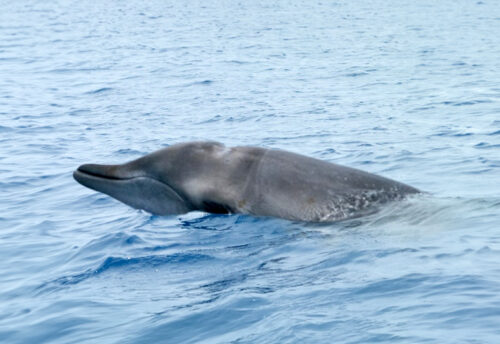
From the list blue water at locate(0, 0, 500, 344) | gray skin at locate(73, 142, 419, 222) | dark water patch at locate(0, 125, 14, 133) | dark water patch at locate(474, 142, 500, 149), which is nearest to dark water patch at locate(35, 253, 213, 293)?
blue water at locate(0, 0, 500, 344)

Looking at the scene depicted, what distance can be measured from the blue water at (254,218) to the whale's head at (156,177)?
380 millimetres

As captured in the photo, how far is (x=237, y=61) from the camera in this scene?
3472 centimetres

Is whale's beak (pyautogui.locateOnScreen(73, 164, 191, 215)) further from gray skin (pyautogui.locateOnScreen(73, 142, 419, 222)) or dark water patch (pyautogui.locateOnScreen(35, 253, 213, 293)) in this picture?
dark water patch (pyautogui.locateOnScreen(35, 253, 213, 293))

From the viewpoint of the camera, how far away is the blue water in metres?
8.27

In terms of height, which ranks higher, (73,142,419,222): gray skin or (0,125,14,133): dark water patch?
(73,142,419,222): gray skin

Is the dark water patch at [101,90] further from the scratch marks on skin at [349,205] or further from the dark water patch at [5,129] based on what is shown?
the scratch marks on skin at [349,205]

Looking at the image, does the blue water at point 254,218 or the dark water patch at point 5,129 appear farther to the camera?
the dark water patch at point 5,129

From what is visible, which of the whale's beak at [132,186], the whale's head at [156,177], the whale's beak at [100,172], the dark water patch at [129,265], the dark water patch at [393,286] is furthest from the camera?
the whale's beak at [100,172]

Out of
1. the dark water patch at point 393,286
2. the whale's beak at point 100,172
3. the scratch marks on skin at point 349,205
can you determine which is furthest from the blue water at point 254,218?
the whale's beak at point 100,172

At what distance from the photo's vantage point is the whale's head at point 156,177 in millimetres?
10922

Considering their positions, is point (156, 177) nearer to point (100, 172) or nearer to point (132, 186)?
point (132, 186)

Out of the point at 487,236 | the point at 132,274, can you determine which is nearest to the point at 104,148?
the point at 132,274

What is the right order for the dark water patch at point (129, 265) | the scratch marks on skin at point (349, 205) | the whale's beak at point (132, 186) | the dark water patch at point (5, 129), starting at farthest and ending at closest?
the dark water patch at point (5, 129)
the whale's beak at point (132, 186)
the scratch marks on skin at point (349, 205)
the dark water patch at point (129, 265)

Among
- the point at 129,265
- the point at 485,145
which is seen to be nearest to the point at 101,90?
the point at 485,145
